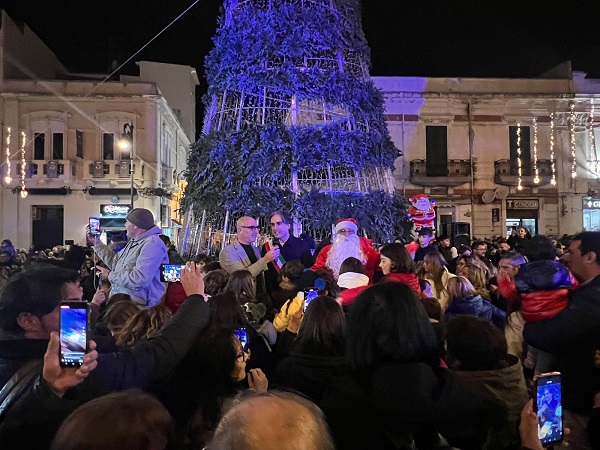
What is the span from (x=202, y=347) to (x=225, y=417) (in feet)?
5.11

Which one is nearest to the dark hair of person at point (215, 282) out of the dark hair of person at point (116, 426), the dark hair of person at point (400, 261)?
the dark hair of person at point (400, 261)

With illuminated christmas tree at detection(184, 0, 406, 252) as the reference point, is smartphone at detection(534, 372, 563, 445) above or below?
below

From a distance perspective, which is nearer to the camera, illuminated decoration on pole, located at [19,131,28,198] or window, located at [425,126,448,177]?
illuminated decoration on pole, located at [19,131,28,198]

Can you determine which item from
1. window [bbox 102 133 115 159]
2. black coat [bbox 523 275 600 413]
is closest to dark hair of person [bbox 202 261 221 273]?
black coat [bbox 523 275 600 413]

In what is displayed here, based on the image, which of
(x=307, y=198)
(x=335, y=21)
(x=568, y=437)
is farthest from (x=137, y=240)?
(x=335, y=21)

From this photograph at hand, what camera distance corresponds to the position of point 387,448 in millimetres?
2303

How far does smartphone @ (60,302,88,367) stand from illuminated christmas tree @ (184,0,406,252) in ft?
23.9

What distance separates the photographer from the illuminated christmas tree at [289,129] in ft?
30.8

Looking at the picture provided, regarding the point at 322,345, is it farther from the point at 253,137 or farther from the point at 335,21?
the point at 335,21

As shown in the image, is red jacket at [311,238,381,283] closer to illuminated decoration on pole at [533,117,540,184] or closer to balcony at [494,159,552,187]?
balcony at [494,159,552,187]

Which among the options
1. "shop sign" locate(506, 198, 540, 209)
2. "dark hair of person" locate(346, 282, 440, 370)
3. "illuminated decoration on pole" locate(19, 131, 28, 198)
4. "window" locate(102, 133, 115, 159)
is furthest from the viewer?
"shop sign" locate(506, 198, 540, 209)

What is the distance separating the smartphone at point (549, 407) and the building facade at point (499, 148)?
2643 cm

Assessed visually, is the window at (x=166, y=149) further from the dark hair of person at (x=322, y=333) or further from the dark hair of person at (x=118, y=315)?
the dark hair of person at (x=322, y=333)

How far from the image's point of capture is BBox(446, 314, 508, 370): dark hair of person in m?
2.79
